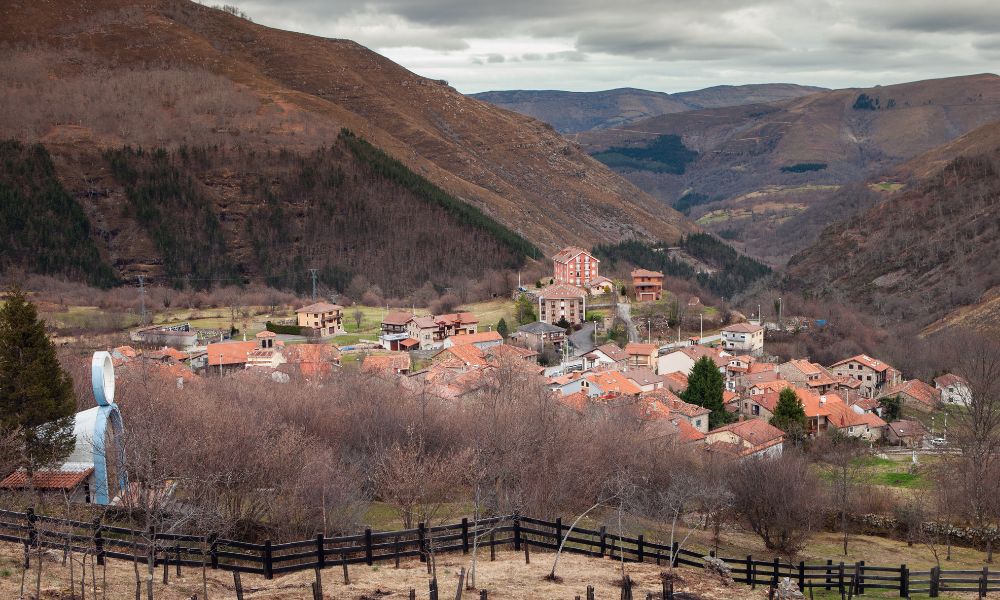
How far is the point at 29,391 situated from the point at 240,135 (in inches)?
4830

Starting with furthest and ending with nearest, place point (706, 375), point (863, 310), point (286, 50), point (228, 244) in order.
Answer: point (286, 50) → point (228, 244) → point (863, 310) → point (706, 375)

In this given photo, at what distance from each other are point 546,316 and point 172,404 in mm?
48972

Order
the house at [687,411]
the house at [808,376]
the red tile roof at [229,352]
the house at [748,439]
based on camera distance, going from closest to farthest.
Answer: the house at [748,439]
the house at [687,411]
the red tile roof at [229,352]
the house at [808,376]

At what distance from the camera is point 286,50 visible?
19425 centimetres

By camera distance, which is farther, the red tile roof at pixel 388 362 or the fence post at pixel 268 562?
the red tile roof at pixel 388 362

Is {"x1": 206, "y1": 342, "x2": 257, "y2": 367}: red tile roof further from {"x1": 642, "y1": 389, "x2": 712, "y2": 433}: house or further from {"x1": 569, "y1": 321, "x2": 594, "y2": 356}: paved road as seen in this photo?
{"x1": 642, "y1": 389, "x2": 712, "y2": 433}: house

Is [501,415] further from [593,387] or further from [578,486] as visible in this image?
[593,387]

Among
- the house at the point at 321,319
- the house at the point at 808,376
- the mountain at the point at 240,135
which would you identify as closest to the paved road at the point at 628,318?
the house at the point at 808,376

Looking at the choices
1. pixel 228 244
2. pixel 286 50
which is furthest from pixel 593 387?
pixel 286 50

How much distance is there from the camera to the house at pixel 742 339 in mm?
76000

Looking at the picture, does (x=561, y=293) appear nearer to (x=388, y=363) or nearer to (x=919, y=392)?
(x=388, y=363)

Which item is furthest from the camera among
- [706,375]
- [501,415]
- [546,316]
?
[546,316]

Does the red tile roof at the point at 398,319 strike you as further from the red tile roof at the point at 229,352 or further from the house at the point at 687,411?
the house at the point at 687,411

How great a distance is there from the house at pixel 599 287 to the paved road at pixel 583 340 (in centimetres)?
888
